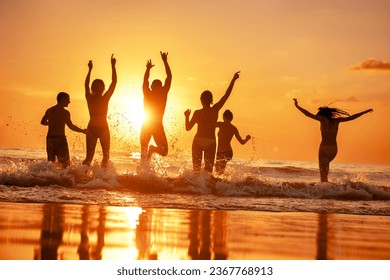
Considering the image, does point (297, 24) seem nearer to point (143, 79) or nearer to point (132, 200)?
point (143, 79)

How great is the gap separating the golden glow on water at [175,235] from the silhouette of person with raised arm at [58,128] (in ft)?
11.6

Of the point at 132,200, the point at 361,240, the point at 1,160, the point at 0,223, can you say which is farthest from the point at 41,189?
the point at 1,160

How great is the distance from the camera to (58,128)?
10.0 meters

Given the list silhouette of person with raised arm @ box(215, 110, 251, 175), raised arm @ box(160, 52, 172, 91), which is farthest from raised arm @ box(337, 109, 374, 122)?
raised arm @ box(160, 52, 172, 91)

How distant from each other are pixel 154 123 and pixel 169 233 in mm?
5050

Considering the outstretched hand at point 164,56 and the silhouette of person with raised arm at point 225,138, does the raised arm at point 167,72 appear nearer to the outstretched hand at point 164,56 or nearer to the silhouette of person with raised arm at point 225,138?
the outstretched hand at point 164,56

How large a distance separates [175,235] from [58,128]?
19.4 feet

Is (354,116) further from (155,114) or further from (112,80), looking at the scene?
(112,80)

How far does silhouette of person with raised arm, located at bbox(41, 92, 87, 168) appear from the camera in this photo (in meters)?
9.97

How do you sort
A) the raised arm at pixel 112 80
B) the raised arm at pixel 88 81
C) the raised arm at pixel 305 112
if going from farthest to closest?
the raised arm at pixel 305 112 → the raised arm at pixel 88 81 → the raised arm at pixel 112 80

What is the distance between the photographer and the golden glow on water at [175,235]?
3.96 meters

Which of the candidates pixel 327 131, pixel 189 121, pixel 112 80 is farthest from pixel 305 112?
pixel 112 80

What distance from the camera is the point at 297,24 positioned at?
11.4 metres

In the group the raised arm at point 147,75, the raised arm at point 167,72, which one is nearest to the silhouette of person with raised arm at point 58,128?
the raised arm at point 147,75
